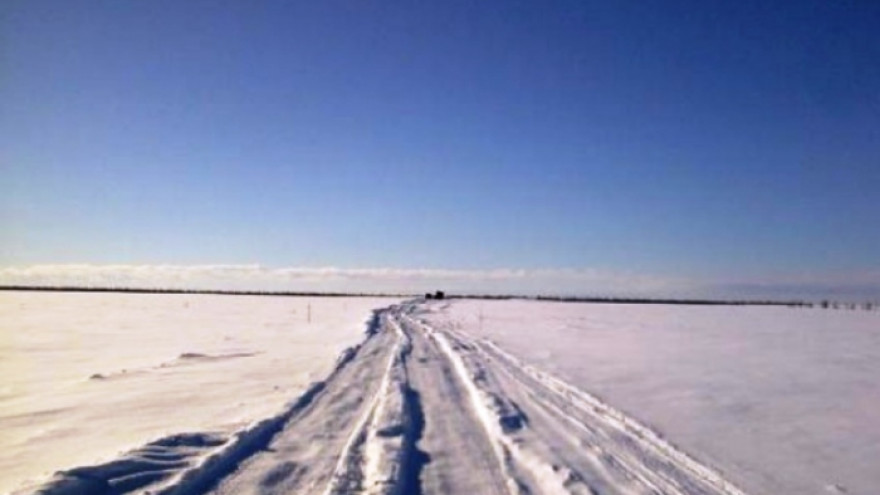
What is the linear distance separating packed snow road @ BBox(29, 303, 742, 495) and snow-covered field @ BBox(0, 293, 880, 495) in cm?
3

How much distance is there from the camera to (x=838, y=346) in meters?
23.0

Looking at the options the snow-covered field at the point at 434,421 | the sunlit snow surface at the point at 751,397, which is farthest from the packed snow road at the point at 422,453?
the sunlit snow surface at the point at 751,397

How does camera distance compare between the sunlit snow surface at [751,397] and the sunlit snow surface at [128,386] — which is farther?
the sunlit snow surface at [128,386]

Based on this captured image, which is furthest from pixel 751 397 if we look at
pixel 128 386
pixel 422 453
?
pixel 128 386

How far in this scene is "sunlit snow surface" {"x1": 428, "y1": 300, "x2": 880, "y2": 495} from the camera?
23.6 feet

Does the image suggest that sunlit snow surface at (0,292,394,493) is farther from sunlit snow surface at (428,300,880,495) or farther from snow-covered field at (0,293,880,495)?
sunlit snow surface at (428,300,880,495)

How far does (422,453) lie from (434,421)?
1.69 metres

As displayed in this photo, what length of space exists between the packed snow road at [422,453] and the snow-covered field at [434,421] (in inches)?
1.1

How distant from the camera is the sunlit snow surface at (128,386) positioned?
7.54 m

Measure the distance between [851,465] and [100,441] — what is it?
7.95 m

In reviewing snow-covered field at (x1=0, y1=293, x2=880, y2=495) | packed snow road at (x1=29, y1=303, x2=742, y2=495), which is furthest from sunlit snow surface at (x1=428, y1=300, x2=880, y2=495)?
packed snow road at (x1=29, y1=303, x2=742, y2=495)

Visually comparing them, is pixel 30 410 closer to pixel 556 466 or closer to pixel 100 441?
pixel 100 441

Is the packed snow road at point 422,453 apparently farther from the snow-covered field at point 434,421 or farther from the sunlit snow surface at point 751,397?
the sunlit snow surface at point 751,397

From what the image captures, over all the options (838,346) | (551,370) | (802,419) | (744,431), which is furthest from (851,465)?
(838,346)
